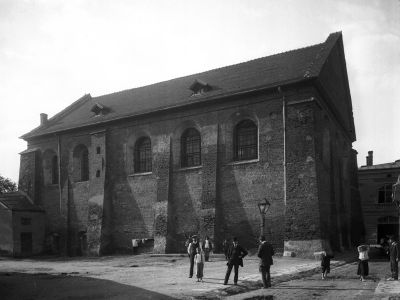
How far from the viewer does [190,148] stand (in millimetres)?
25766

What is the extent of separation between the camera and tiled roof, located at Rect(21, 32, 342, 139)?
2370 cm

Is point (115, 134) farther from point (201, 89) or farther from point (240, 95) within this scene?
point (240, 95)

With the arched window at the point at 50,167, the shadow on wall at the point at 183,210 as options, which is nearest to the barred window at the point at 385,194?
the shadow on wall at the point at 183,210

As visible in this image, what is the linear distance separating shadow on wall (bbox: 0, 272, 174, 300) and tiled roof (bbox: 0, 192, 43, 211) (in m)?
14.8

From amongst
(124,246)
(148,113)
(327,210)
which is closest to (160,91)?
(148,113)

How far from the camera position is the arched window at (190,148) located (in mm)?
25500

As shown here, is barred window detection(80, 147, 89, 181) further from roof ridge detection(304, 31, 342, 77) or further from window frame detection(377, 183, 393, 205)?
window frame detection(377, 183, 393, 205)

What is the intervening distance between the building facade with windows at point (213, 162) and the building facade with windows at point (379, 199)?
11.3 m

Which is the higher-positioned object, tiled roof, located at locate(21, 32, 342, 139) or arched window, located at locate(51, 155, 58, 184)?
tiled roof, located at locate(21, 32, 342, 139)

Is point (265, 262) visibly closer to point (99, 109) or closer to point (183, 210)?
point (183, 210)

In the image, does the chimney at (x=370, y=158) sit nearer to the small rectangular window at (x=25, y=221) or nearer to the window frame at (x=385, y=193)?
the window frame at (x=385, y=193)

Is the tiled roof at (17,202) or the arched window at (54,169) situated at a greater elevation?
the arched window at (54,169)

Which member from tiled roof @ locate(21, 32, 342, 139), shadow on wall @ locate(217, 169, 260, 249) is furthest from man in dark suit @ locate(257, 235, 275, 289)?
tiled roof @ locate(21, 32, 342, 139)

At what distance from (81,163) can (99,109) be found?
3.92m
